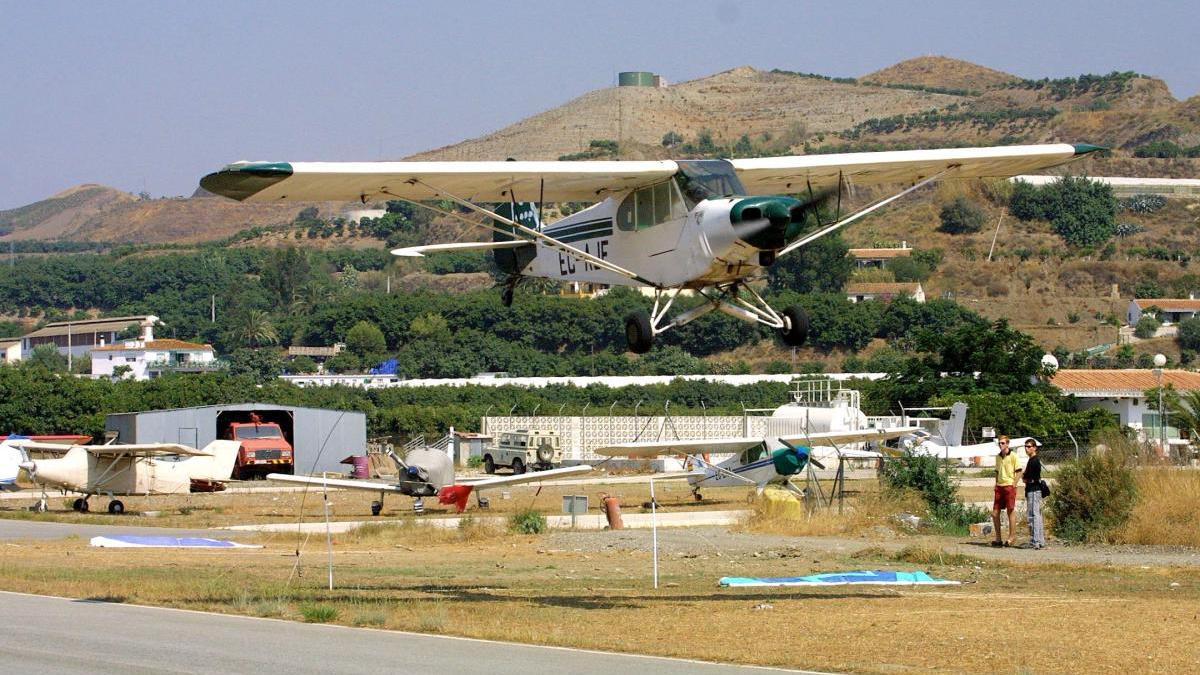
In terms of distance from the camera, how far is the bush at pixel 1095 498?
24781mm

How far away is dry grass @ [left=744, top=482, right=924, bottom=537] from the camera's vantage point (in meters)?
27.0

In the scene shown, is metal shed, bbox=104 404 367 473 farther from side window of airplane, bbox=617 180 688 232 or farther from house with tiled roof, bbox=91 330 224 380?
house with tiled roof, bbox=91 330 224 380

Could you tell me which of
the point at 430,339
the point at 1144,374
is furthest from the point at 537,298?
the point at 1144,374

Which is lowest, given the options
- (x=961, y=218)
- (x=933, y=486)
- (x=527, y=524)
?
(x=527, y=524)

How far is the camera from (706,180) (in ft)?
73.0

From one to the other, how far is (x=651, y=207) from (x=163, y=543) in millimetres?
10842

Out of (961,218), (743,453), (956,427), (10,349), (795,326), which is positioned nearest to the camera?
(795,326)

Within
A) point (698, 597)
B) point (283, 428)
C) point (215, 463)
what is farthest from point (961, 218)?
point (698, 597)

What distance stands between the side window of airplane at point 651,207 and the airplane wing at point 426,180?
0.16 metres

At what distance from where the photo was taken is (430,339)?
367 ft

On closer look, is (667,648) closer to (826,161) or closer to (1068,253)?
(826,161)

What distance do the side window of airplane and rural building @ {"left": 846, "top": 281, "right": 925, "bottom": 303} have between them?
3929 inches

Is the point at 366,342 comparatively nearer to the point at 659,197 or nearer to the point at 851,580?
the point at 659,197

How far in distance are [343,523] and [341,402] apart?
144 ft
